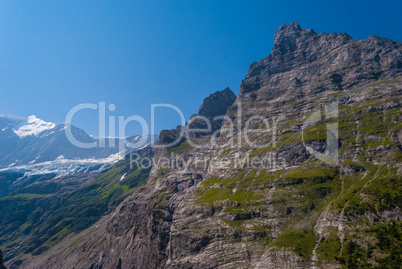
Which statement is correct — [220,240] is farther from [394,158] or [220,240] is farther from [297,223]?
[394,158]

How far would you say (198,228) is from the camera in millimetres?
167875

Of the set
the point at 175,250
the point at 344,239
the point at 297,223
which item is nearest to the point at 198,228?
the point at 175,250

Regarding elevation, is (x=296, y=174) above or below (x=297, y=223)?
above

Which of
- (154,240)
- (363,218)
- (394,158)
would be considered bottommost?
(154,240)

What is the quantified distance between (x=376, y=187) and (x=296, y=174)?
53985 mm

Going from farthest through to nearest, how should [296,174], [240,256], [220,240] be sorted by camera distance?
[296,174]
[220,240]
[240,256]

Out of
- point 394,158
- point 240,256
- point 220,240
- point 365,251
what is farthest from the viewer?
point 394,158

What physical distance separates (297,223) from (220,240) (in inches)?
1898

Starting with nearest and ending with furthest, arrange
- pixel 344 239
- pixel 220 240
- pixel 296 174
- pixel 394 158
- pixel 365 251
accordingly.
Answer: pixel 365 251 → pixel 344 239 → pixel 220 240 → pixel 394 158 → pixel 296 174

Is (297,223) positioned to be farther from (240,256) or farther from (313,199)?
(240,256)

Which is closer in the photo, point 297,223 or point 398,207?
point 398,207

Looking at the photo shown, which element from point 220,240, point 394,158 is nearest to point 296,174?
point 394,158

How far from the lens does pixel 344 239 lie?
115 meters

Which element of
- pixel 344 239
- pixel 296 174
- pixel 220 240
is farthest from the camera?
pixel 296 174
